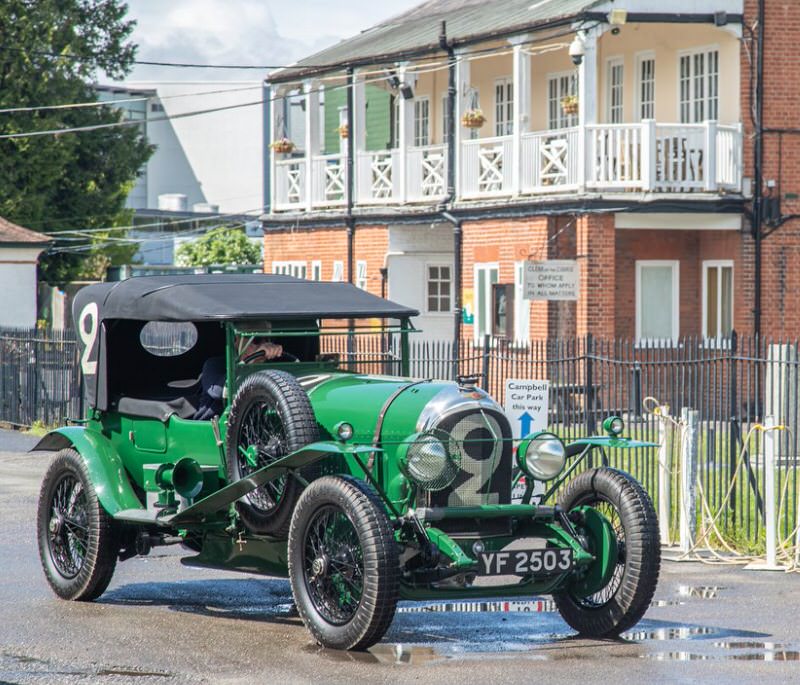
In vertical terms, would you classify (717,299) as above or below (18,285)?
below

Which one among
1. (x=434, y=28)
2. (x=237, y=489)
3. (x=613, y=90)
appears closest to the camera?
(x=237, y=489)

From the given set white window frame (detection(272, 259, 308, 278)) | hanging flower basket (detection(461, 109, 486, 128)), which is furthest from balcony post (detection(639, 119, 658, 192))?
white window frame (detection(272, 259, 308, 278))

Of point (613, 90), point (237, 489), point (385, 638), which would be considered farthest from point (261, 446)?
point (613, 90)

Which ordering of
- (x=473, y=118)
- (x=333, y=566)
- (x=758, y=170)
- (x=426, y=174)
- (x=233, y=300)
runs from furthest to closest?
(x=426, y=174)
(x=473, y=118)
(x=758, y=170)
(x=233, y=300)
(x=333, y=566)

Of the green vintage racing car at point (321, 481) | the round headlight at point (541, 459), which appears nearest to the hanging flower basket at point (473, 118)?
the green vintage racing car at point (321, 481)

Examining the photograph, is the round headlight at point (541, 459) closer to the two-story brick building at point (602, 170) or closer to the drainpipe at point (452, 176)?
the two-story brick building at point (602, 170)

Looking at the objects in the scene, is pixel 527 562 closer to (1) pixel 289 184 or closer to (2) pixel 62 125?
(1) pixel 289 184

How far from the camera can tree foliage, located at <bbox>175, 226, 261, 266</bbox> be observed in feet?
200

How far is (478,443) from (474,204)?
2036 centimetres

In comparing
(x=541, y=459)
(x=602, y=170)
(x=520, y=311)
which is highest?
(x=602, y=170)

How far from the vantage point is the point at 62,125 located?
141ft

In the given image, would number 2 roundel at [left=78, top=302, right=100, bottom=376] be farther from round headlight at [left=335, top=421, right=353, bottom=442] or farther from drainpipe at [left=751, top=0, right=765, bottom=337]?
drainpipe at [left=751, top=0, right=765, bottom=337]

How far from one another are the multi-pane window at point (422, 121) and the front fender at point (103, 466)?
81.2 ft

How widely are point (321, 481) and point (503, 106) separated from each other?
24562mm
